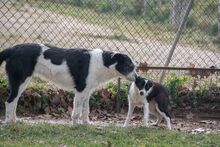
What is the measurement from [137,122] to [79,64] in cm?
169

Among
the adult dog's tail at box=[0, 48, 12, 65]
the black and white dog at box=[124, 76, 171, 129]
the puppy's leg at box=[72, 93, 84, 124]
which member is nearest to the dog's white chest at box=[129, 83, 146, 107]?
the black and white dog at box=[124, 76, 171, 129]

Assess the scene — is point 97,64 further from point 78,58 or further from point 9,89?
point 9,89

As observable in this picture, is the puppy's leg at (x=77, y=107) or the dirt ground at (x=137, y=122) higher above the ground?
the puppy's leg at (x=77, y=107)

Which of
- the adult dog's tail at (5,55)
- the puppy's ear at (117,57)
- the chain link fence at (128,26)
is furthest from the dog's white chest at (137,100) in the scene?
the adult dog's tail at (5,55)

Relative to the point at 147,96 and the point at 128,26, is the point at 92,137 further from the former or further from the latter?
the point at 128,26

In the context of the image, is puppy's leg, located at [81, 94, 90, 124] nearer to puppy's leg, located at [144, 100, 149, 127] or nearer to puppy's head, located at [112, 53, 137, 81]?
puppy's head, located at [112, 53, 137, 81]

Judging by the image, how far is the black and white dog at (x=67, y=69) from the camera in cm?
848

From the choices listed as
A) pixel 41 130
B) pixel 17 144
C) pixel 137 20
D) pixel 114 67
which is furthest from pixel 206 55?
pixel 17 144

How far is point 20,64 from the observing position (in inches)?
332

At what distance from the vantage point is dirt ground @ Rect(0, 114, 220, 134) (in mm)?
9242

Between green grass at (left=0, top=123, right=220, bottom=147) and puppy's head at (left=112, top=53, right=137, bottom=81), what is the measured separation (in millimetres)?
1011

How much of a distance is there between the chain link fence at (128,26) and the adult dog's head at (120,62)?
1.63m

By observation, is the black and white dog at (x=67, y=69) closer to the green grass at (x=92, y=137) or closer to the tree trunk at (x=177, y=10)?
the green grass at (x=92, y=137)

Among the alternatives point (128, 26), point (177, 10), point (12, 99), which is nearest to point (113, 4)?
point (128, 26)
